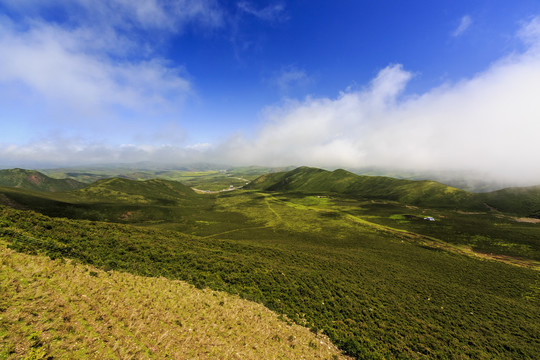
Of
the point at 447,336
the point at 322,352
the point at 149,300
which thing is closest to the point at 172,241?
the point at 149,300

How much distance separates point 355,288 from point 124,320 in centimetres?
3203

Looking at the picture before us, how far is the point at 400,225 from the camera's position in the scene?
95125 millimetres

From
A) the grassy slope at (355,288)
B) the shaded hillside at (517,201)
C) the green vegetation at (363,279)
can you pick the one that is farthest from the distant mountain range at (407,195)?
the grassy slope at (355,288)

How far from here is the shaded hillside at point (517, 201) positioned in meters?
128

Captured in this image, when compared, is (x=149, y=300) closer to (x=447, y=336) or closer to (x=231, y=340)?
(x=231, y=340)

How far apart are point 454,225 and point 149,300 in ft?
429

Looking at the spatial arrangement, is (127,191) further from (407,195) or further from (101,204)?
(407,195)

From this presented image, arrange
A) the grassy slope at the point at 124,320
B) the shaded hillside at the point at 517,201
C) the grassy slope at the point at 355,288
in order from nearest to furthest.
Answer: the grassy slope at the point at 124,320, the grassy slope at the point at 355,288, the shaded hillside at the point at 517,201

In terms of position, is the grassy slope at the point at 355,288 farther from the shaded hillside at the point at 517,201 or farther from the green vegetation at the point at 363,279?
the shaded hillside at the point at 517,201

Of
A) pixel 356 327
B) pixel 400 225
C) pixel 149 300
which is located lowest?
pixel 400 225

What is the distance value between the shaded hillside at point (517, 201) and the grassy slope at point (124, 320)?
197427 millimetres

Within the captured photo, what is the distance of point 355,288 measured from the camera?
3108 cm

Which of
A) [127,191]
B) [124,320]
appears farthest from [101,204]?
[124,320]

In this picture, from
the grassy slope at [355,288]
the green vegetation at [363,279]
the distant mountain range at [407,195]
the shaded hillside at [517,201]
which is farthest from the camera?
the shaded hillside at [517,201]
